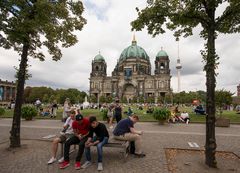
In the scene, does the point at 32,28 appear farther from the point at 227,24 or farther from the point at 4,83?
the point at 4,83

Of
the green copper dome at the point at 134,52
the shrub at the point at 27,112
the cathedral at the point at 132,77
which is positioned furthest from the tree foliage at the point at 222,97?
the green copper dome at the point at 134,52

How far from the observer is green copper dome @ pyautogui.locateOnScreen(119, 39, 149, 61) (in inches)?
5034

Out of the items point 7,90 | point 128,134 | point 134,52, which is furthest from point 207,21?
point 134,52

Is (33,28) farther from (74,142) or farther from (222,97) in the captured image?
(222,97)

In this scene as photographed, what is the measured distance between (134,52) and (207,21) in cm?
12216

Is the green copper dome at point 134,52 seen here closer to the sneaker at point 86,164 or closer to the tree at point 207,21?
the tree at point 207,21

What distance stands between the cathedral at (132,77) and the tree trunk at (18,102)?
109 m

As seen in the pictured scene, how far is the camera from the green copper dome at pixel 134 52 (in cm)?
12788

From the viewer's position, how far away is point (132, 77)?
125938 millimetres

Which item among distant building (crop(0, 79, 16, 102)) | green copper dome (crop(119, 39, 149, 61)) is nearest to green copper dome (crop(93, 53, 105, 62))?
green copper dome (crop(119, 39, 149, 61))

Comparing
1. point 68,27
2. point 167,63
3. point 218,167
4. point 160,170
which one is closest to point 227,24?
point 218,167

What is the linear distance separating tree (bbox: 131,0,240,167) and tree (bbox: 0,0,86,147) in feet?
10.2

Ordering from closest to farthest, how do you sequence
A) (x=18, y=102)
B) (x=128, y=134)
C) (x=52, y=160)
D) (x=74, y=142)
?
(x=52, y=160) → (x=74, y=142) → (x=128, y=134) → (x=18, y=102)

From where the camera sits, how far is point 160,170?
255 inches
